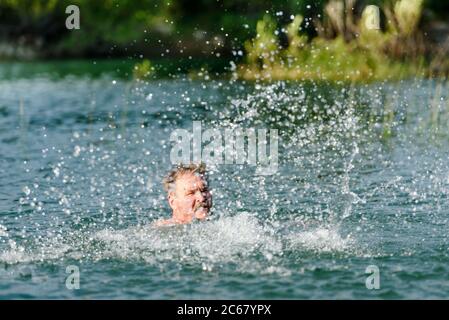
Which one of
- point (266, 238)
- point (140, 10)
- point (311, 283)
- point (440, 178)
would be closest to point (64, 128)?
point (440, 178)

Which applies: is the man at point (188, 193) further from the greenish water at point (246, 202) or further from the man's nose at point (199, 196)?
the greenish water at point (246, 202)

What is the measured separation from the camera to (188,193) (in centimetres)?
1201

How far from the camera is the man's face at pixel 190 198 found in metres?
12.0

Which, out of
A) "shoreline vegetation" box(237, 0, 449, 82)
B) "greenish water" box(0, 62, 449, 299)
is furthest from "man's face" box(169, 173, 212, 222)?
"shoreline vegetation" box(237, 0, 449, 82)

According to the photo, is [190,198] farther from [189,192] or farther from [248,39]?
[248,39]

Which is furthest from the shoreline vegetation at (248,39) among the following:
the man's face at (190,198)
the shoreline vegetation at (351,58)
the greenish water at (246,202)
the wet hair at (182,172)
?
the man's face at (190,198)

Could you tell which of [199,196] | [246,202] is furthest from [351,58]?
[199,196]

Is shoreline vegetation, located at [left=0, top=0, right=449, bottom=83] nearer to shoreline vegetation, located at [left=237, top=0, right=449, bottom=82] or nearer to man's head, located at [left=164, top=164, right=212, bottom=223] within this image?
shoreline vegetation, located at [left=237, top=0, right=449, bottom=82]

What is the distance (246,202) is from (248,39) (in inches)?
1246

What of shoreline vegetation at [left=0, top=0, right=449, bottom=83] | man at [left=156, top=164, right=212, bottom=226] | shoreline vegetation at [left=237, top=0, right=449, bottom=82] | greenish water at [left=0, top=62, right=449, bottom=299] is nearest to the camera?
greenish water at [left=0, top=62, right=449, bottom=299]

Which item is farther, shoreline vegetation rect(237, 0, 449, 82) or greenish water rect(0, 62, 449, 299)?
shoreline vegetation rect(237, 0, 449, 82)

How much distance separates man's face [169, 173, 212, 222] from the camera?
11953 millimetres

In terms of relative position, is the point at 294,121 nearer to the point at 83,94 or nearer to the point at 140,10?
the point at 83,94

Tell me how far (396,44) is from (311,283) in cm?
1950
